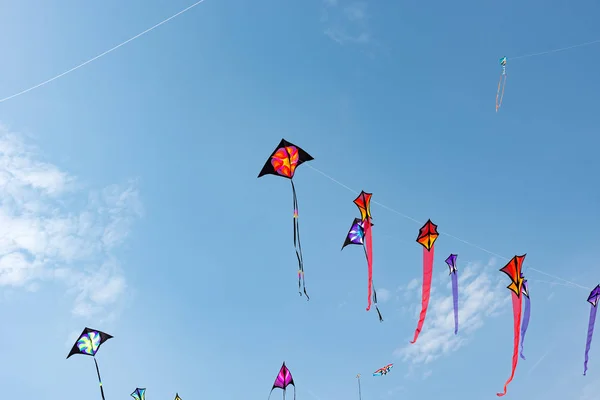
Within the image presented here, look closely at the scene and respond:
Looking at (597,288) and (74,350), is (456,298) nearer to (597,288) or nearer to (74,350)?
(597,288)

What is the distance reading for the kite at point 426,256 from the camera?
19594 millimetres

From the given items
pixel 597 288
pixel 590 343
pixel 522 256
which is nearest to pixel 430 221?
pixel 522 256

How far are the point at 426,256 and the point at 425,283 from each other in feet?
4.49

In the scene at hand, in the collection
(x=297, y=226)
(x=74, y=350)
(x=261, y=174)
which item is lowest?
(x=74, y=350)

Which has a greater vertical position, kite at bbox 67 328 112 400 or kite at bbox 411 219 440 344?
kite at bbox 411 219 440 344

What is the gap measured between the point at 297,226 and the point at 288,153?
286 cm

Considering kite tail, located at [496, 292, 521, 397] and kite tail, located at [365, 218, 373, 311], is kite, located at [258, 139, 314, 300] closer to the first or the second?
kite tail, located at [365, 218, 373, 311]

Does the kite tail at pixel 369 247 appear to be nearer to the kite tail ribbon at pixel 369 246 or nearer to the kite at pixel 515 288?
the kite tail ribbon at pixel 369 246

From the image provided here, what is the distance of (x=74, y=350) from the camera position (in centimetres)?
2109

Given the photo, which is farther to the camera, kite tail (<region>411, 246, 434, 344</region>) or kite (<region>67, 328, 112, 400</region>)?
kite (<region>67, 328, 112, 400</region>)

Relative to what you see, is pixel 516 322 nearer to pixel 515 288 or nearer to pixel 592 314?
pixel 515 288

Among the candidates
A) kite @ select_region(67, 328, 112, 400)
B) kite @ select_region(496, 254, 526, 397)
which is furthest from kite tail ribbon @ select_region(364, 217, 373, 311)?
kite @ select_region(67, 328, 112, 400)

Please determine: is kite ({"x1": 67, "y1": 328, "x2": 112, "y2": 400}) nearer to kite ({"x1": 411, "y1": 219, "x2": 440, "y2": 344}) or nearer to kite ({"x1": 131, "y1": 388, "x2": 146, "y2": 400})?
kite ({"x1": 131, "y1": 388, "x2": 146, "y2": 400})

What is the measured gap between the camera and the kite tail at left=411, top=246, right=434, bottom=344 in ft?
63.7
